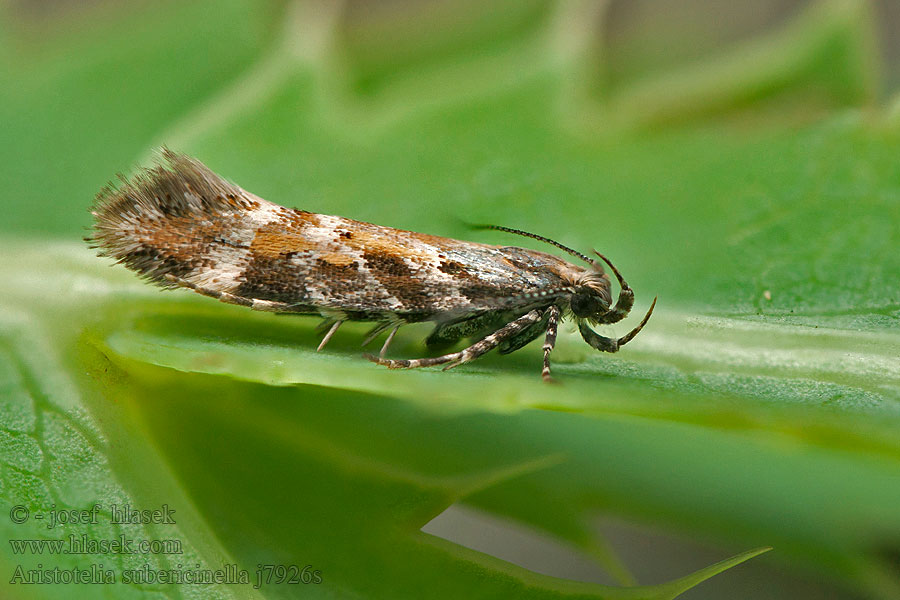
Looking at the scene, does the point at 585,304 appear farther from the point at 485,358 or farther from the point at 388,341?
the point at 388,341

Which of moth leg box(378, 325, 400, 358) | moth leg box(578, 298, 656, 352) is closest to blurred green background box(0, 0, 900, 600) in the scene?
moth leg box(578, 298, 656, 352)

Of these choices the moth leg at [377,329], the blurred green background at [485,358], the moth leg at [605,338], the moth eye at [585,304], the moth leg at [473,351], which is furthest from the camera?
the moth eye at [585,304]

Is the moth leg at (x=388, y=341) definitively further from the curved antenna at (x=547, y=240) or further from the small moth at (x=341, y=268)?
the curved antenna at (x=547, y=240)

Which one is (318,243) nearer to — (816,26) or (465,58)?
(465,58)

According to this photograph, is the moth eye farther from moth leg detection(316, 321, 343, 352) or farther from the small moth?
moth leg detection(316, 321, 343, 352)

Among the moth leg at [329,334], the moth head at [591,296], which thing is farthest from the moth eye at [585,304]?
the moth leg at [329,334]

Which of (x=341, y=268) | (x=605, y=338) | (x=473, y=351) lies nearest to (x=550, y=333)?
(x=605, y=338)

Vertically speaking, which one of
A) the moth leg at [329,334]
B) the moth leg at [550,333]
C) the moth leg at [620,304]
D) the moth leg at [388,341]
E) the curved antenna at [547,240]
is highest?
the curved antenna at [547,240]

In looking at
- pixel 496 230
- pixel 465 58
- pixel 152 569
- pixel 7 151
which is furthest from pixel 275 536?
pixel 465 58

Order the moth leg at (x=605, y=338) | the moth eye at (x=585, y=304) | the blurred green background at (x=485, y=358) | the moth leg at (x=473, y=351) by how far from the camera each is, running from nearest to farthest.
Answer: the blurred green background at (x=485, y=358)
the moth leg at (x=473, y=351)
the moth leg at (x=605, y=338)
the moth eye at (x=585, y=304)
